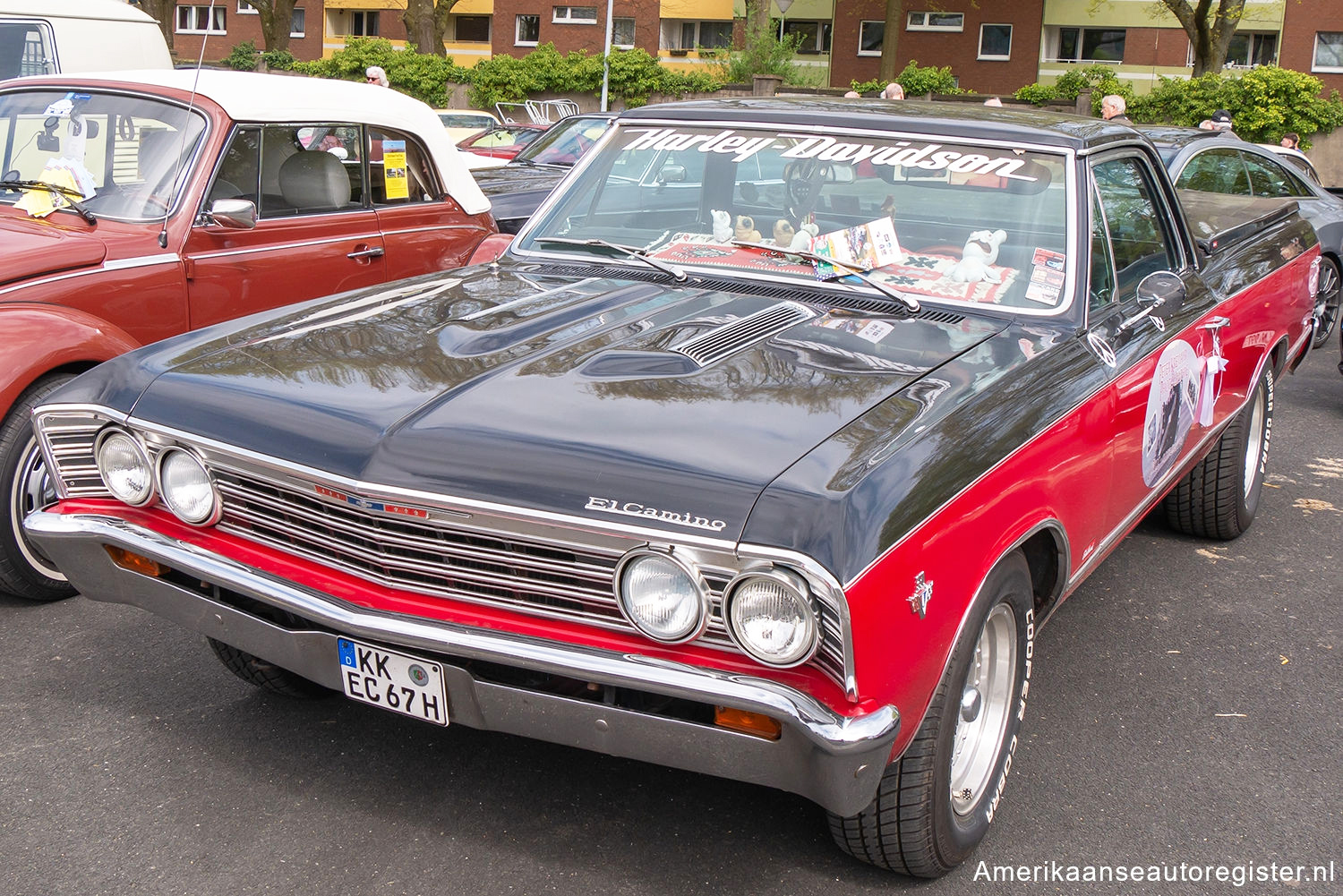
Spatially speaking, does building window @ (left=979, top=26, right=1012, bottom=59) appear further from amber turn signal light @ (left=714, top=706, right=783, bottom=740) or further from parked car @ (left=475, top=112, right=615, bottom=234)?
amber turn signal light @ (left=714, top=706, right=783, bottom=740)

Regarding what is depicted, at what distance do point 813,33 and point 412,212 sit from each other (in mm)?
42396

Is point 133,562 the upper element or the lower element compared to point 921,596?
lower

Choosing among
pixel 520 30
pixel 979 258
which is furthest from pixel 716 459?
pixel 520 30

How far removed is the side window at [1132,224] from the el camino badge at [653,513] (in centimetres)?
213

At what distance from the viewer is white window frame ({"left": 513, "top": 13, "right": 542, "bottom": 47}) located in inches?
1892

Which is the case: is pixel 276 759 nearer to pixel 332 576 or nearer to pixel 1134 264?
pixel 332 576

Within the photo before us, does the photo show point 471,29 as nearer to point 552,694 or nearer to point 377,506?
point 377,506

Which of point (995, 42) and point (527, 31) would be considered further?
point (527, 31)

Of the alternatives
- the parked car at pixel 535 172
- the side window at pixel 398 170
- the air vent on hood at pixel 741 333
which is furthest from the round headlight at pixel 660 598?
the parked car at pixel 535 172

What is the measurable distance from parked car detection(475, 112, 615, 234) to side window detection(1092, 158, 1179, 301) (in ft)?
12.8

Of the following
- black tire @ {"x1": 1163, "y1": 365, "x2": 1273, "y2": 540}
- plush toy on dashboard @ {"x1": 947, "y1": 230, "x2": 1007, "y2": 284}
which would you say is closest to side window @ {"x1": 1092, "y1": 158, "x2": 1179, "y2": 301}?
plush toy on dashboard @ {"x1": 947, "y1": 230, "x2": 1007, "y2": 284}

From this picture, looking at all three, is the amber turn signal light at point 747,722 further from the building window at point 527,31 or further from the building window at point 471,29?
the building window at point 471,29

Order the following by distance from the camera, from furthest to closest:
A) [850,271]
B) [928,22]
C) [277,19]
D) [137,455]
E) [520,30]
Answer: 1. [520,30]
2. [928,22]
3. [277,19]
4. [850,271]
5. [137,455]

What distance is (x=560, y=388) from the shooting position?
116 inches
